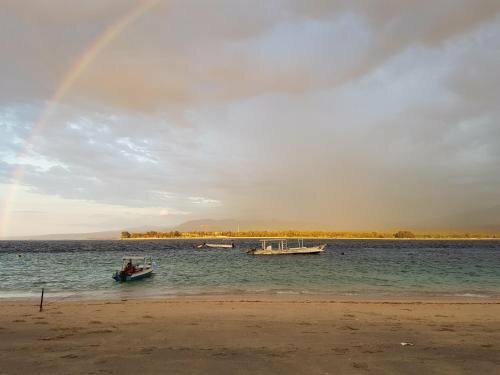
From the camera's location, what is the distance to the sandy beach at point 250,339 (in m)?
12.0

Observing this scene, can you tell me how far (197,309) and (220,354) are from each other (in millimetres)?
11151

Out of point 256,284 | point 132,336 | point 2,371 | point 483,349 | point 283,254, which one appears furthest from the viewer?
point 283,254

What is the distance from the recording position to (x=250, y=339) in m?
15.9

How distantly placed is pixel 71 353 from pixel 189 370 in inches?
172

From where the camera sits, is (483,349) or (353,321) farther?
(353,321)

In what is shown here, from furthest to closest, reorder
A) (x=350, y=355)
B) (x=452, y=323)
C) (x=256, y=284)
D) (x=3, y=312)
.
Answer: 1. (x=256, y=284)
2. (x=3, y=312)
3. (x=452, y=323)
4. (x=350, y=355)

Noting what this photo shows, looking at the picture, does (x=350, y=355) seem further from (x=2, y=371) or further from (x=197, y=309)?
(x=197, y=309)

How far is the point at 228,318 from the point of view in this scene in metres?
20.9

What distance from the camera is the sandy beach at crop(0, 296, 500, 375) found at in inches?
473

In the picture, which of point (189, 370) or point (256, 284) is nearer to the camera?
point (189, 370)

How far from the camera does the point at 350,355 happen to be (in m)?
13.3

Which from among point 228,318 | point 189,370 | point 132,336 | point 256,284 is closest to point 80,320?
point 132,336

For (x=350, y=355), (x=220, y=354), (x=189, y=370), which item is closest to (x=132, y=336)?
(x=220, y=354)

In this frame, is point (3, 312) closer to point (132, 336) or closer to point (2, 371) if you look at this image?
point (132, 336)
